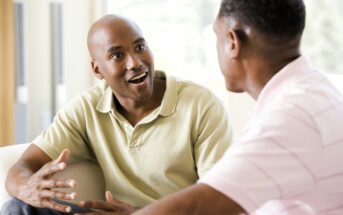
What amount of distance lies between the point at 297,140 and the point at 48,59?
96.3 inches

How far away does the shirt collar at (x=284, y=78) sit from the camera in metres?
1.04

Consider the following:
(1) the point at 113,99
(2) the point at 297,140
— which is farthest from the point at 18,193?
(2) the point at 297,140

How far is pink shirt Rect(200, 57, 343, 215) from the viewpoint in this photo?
2.84 feet

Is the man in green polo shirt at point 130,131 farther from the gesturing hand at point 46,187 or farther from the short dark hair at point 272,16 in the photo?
the short dark hair at point 272,16

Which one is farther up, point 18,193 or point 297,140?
point 297,140

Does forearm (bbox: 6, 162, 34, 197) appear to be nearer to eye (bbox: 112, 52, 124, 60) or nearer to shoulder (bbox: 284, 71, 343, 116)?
eye (bbox: 112, 52, 124, 60)

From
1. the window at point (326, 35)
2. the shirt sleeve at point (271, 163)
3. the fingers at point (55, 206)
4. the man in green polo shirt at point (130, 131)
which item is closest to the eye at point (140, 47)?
the man in green polo shirt at point (130, 131)

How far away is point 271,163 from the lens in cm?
87

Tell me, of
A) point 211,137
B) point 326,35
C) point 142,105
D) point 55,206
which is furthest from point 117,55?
point 326,35

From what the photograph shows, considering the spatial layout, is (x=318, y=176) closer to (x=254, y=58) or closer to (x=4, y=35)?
(x=254, y=58)

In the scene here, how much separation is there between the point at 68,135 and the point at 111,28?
1.25ft

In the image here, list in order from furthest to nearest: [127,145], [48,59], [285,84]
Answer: [48,59], [127,145], [285,84]

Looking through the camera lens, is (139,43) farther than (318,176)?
Yes

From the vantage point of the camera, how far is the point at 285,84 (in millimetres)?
1040
